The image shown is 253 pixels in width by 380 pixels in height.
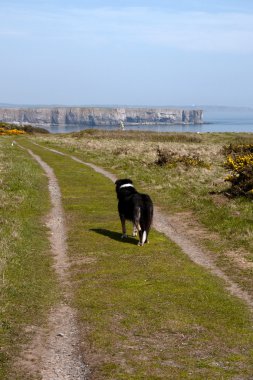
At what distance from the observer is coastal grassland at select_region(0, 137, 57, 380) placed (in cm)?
878

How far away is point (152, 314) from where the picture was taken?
33.1 ft

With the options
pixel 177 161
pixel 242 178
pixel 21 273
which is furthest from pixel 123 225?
pixel 177 161

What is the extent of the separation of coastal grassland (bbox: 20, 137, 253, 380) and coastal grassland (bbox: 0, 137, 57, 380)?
0.74 meters

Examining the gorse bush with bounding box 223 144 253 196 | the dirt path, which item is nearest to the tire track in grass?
the dirt path

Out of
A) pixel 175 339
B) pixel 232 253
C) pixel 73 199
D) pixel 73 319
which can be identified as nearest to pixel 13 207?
pixel 73 199

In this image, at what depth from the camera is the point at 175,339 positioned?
29.2 ft

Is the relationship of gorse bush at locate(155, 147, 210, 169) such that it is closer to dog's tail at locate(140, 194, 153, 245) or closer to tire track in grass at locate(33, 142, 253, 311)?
tire track in grass at locate(33, 142, 253, 311)

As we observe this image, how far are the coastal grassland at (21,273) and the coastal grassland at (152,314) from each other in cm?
74

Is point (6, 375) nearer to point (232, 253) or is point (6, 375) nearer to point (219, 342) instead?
point (219, 342)

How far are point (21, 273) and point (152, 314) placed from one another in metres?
3.78

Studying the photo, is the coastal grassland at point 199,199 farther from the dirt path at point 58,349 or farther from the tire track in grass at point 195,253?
the dirt path at point 58,349

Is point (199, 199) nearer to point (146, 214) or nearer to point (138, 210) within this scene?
point (146, 214)

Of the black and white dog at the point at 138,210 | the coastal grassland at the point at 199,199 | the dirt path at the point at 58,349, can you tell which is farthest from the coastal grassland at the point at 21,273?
the coastal grassland at the point at 199,199

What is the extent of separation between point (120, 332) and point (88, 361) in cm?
125
